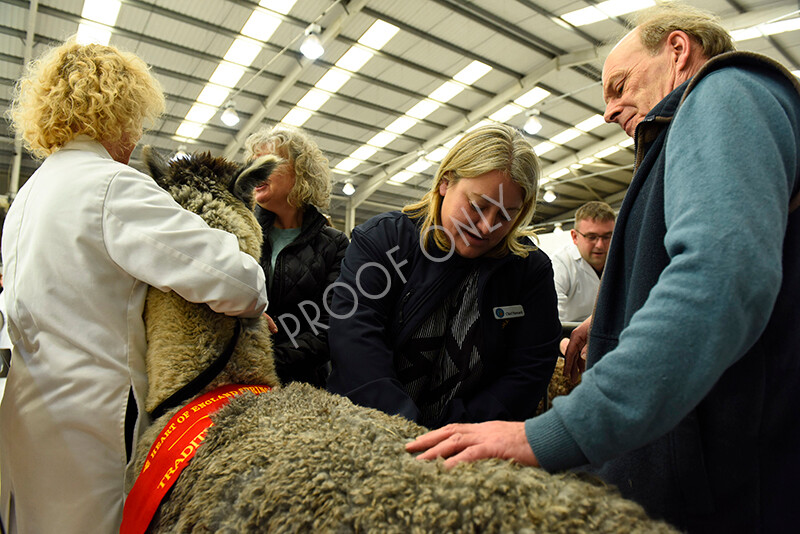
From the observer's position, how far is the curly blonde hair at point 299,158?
2531mm

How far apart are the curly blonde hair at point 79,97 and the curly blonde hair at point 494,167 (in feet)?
3.70

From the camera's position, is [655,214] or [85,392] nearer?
→ [655,214]

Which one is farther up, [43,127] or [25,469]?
[43,127]

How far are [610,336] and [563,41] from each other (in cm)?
943

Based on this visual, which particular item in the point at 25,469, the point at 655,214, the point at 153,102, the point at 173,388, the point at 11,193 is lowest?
the point at 25,469

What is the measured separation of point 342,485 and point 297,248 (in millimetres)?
1733

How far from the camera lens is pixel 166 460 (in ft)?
3.95

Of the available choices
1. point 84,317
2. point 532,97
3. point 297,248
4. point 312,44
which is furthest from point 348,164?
point 84,317

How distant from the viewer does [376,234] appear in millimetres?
1773

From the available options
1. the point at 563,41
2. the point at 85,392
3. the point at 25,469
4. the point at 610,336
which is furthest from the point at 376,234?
the point at 563,41

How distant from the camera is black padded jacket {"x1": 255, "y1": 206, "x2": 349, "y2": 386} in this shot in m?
2.23

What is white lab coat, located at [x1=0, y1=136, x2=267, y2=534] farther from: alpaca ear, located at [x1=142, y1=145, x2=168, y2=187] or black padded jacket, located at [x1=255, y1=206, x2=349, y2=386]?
black padded jacket, located at [x1=255, y1=206, x2=349, y2=386]

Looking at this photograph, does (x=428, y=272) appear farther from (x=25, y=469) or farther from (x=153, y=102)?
Answer: (x=25, y=469)

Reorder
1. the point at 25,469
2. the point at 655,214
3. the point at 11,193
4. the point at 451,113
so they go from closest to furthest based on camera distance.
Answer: the point at 655,214 → the point at 25,469 → the point at 11,193 → the point at 451,113
